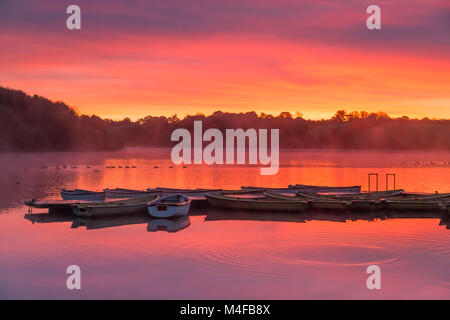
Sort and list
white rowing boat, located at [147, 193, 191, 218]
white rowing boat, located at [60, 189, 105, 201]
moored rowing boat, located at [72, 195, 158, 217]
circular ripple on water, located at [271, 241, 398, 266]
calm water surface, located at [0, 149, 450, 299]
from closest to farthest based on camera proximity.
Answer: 1. calm water surface, located at [0, 149, 450, 299]
2. circular ripple on water, located at [271, 241, 398, 266]
3. moored rowing boat, located at [72, 195, 158, 217]
4. white rowing boat, located at [147, 193, 191, 218]
5. white rowing boat, located at [60, 189, 105, 201]

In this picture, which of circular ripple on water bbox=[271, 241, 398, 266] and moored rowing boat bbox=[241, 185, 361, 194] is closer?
circular ripple on water bbox=[271, 241, 398, 266]

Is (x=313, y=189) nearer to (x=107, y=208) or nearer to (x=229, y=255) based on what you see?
(x=107, y=208)

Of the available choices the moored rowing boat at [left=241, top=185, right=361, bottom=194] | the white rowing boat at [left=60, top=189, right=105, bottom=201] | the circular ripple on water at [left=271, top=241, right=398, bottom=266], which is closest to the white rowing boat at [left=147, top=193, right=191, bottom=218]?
the white rowing boat at [left=60, top=189, right=105, bottom=201]

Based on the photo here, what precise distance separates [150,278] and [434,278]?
407 inches

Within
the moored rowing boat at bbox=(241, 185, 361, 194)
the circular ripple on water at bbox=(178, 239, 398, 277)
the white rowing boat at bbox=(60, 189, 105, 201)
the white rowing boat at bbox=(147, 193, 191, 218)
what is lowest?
the circular ripple on water at bbox=(178, 239, 398, 277)

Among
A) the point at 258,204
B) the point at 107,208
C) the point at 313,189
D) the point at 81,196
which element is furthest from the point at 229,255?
the point at 313,189

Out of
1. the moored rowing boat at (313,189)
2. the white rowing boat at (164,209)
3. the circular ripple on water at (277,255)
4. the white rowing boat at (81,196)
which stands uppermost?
the moored rowing boat at (313,189)

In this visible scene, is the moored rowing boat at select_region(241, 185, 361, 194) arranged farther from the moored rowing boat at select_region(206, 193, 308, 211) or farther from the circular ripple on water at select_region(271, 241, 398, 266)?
the circular ripple on water at select_region(271, 241, 398, 266)

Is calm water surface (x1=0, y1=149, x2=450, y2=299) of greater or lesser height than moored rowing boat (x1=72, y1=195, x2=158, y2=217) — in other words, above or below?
below

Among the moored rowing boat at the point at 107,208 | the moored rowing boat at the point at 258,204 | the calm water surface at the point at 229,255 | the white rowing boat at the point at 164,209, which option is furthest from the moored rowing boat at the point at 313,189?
the moored rowing boat at the point at 107,208

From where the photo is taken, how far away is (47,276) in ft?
63.4

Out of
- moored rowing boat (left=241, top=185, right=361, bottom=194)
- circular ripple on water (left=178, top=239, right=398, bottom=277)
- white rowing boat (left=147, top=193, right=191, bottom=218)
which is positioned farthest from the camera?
moored rowing boat (left=241, top=185, right=361, bottom=194)

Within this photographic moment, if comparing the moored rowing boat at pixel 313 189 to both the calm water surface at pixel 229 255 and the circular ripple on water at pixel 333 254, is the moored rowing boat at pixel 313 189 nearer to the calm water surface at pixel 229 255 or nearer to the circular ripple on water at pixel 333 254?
the calm water surface at pixel 229 255
